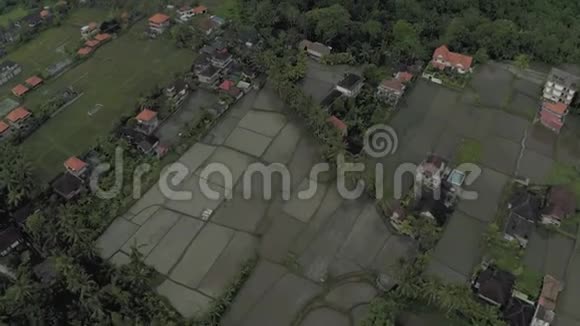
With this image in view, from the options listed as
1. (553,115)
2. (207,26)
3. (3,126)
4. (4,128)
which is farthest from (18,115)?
(553,115)

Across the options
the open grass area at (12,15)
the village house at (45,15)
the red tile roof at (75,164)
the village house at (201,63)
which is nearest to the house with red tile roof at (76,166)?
the red tile roof at (75,164)

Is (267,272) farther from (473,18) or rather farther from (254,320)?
(473,18)

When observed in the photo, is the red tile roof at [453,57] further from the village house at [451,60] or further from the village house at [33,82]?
the village house at [33,82]

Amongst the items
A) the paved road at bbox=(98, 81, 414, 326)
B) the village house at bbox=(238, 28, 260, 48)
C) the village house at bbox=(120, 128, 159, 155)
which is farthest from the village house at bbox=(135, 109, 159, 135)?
the village house at bbox=(238, 28, 260, 48)

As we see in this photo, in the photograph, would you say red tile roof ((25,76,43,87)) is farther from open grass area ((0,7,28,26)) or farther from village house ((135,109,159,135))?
open grass area ((0,7,28,26))

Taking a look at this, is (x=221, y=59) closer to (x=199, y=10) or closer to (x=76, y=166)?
(x=199, y=10)
